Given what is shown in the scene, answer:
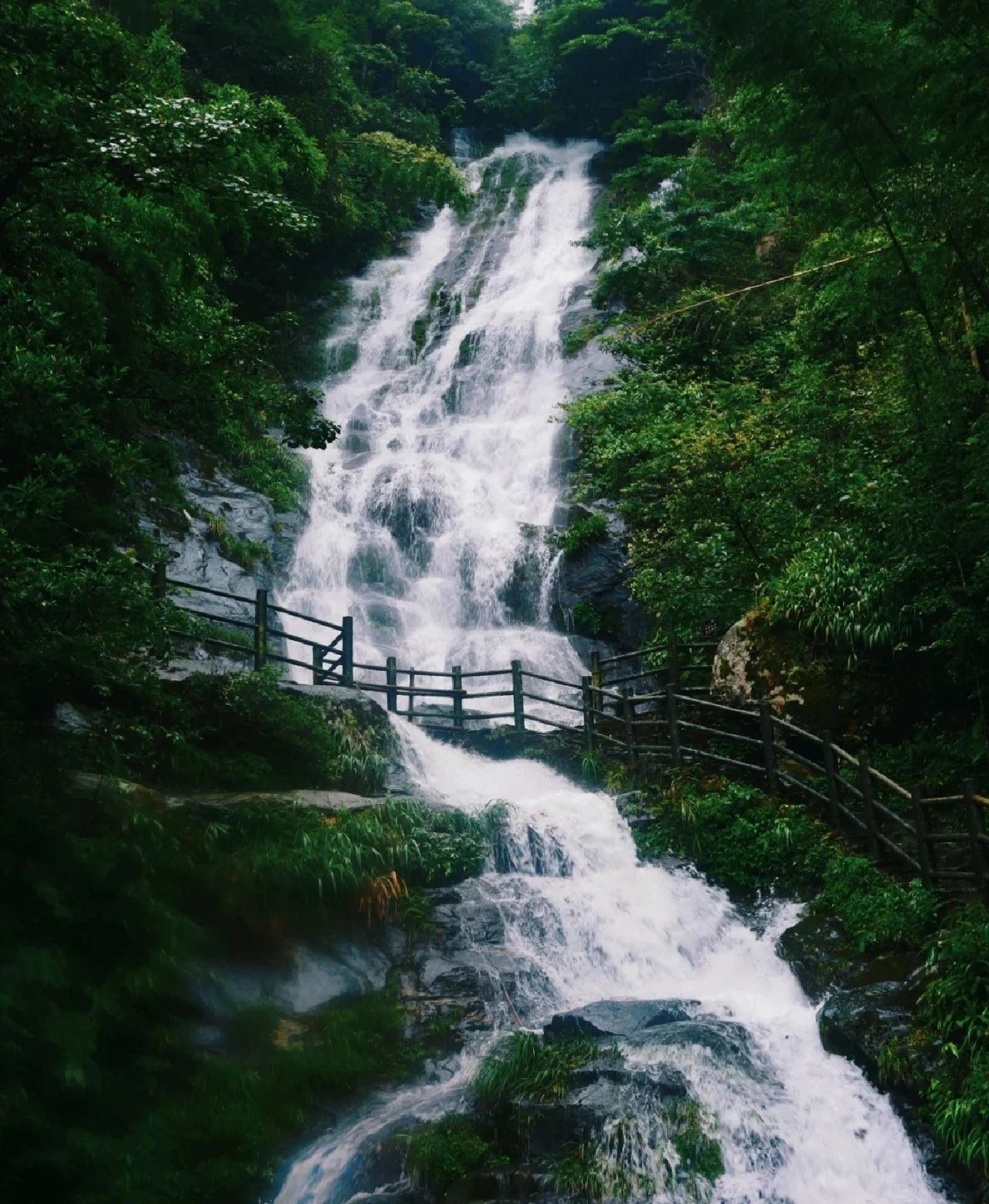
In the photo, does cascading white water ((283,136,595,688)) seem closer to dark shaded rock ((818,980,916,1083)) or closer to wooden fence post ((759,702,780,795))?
wooden fence post ((759,702,780,795))

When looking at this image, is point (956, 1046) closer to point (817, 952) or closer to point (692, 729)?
point (817, 952)

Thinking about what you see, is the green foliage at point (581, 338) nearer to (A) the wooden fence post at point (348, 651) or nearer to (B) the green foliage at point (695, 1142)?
(A) the wooden fence post at point (348, 651)

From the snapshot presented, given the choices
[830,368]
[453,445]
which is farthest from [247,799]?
[453,445]

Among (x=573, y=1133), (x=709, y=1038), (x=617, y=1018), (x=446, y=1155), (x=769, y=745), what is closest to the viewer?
(x=446, y=1155)

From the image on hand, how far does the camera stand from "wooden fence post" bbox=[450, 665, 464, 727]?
13914mm

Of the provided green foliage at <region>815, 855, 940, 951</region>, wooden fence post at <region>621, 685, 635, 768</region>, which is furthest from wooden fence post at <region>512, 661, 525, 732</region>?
green foliage at <region>815, 855, 940, 951</region>

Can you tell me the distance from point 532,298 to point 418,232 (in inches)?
303

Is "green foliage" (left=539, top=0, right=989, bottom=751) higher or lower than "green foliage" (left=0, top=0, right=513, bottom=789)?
higher

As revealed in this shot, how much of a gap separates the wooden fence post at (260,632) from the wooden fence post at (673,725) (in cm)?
497

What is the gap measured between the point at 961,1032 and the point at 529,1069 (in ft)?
9.14

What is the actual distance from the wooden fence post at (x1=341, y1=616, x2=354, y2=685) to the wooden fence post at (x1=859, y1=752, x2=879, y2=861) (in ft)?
23.6

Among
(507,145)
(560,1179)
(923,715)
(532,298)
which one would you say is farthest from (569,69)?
(560,1179)

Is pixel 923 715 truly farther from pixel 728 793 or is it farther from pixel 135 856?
pixel 135 856

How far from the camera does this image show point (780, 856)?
9312mm
